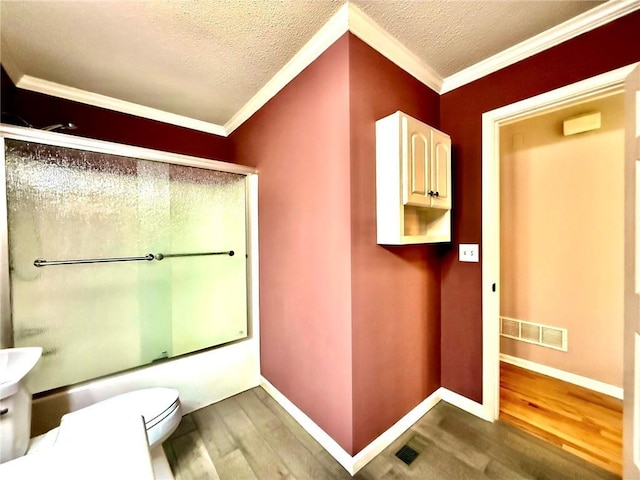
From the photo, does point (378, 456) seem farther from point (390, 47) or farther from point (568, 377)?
point (390, 47)

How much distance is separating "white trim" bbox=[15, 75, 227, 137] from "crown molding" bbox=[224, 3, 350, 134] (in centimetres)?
51

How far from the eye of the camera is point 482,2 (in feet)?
3.92

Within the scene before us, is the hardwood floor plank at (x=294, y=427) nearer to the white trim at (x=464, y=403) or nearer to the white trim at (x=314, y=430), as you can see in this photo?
the white trim at (x=314, y=430)

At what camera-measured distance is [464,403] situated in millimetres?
1752

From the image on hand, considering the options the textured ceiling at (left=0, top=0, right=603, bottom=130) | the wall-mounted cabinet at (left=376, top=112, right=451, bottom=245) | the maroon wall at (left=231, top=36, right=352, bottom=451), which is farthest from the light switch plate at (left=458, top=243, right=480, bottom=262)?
the textured ceiling at (left=0, top=0, right=603, bottom=130)

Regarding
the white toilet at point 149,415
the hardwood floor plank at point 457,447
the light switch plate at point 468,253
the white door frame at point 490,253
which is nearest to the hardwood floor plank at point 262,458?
the white toilet at point 149,415

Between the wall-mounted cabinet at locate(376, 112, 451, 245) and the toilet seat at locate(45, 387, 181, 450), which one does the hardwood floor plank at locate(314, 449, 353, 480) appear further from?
the wall-mounted cabinet at locate(376, 112, 451, 245)

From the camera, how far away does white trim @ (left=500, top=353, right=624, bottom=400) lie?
1855 millimetres

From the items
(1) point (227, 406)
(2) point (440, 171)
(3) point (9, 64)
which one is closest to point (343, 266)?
(2) point (440, 171)

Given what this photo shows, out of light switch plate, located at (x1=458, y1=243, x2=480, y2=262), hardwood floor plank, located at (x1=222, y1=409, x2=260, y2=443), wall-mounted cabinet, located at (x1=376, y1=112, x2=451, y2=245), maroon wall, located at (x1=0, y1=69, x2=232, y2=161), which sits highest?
maroon wall, located at (x1=0, y1=69, x2=232, y2=161)

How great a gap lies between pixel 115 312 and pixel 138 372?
0.41 meters

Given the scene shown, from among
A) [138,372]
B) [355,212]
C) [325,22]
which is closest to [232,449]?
[138,372]

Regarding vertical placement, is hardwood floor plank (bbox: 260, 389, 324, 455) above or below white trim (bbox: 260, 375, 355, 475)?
below

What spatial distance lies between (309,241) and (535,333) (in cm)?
219
